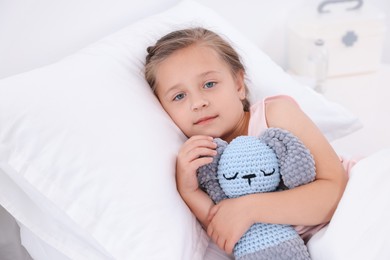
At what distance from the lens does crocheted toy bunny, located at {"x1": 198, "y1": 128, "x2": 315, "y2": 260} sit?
0.73 meters

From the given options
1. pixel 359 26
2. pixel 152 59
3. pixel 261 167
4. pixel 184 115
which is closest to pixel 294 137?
pixel 261 167

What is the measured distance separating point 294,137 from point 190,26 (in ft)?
1.45

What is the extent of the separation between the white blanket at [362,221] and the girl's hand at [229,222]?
12 cm

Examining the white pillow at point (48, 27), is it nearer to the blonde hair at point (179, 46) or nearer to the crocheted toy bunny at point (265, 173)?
the blonde hair at point (179, 46)

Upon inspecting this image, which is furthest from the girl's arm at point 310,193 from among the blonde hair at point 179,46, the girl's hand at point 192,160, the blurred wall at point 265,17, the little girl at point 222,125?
the blurred wall at point 265,17

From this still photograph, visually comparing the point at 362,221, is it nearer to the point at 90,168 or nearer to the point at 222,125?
the point at 222,125

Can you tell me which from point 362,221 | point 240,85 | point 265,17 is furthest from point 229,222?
point 265,17

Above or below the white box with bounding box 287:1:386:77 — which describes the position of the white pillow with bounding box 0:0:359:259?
above

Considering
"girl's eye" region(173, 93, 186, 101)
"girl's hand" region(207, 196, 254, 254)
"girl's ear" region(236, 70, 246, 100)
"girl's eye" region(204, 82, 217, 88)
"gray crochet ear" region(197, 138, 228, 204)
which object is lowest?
"girl's hand" region(207, 196, 254, 254)

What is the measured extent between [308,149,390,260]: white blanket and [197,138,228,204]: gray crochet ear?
18 cm

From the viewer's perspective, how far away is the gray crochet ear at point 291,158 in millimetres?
741

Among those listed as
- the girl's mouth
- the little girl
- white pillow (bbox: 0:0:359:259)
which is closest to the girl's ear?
the little girl

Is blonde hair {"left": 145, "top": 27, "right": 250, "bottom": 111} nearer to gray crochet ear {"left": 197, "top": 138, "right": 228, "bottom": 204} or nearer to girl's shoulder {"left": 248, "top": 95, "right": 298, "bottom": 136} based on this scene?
girl's shoulder {"left": 248, "top": 95, "right": 298, "bottom": 136}

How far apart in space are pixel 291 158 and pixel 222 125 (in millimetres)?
192
